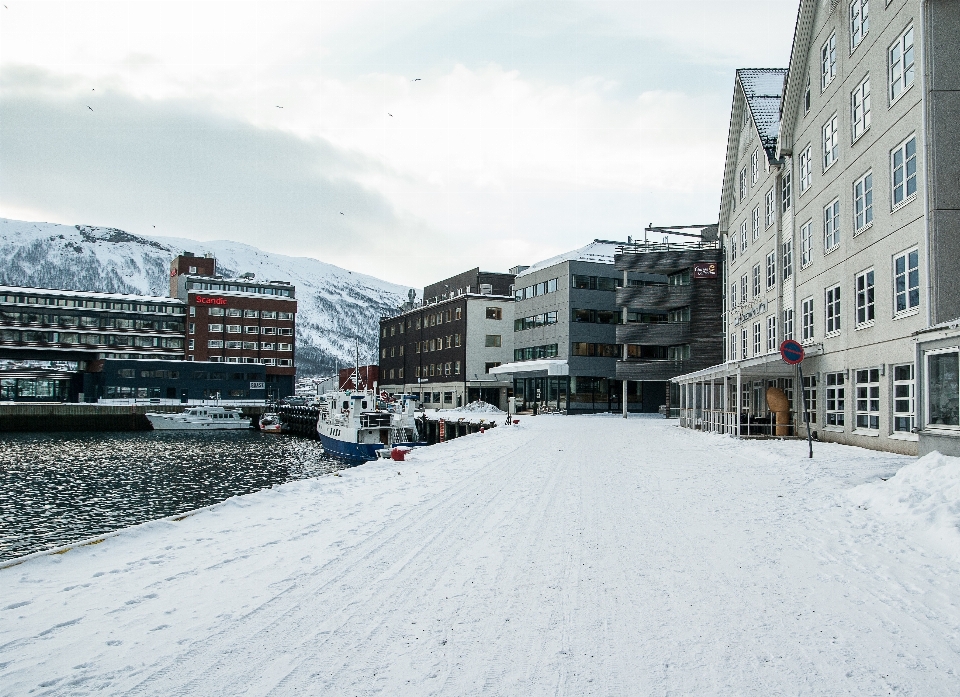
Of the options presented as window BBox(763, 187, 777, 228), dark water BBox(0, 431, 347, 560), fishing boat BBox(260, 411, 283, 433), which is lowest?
dark water BBox(0, 431, 347, 560)

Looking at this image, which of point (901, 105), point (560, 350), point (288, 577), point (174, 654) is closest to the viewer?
point (174, 654)

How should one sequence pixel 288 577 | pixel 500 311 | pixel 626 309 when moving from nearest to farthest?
pixel 288 577
pixel 626 309
pixel 500 311

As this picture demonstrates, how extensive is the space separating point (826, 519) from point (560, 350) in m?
55.7

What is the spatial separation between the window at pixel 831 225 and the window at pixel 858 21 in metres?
5.30

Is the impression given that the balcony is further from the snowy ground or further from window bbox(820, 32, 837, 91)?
the snowy ground

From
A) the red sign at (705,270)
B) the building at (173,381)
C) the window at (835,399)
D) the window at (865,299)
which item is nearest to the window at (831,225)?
the window at (865,299)

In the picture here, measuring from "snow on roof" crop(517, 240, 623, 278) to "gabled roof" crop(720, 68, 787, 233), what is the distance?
2312 centimetres

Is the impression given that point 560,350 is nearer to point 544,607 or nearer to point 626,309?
point 626,309

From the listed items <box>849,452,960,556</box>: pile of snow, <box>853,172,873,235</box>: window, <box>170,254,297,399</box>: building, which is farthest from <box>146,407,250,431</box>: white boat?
<box>849,452,960,556</box>: pile of snow

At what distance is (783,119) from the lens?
30.1 m

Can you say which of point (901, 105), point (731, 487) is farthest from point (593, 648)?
point (901, 105)

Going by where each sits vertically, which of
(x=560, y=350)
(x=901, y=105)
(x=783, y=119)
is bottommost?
(x=560, y=350)

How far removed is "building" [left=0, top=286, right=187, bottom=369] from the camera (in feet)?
304

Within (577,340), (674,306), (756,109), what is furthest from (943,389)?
(577,340)
